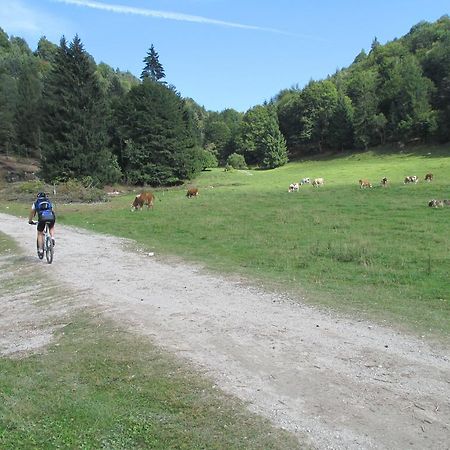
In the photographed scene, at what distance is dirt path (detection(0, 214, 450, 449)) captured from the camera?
201 inches

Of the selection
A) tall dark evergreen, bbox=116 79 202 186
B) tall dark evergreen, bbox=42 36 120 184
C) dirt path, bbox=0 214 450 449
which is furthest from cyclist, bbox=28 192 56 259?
tall dark evergreen, bbox=116 79 202 186

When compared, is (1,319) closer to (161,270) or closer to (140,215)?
(161,270)

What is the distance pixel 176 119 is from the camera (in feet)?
221

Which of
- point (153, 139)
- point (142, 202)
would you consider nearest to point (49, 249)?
point (142, 202)

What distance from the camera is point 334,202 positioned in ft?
109

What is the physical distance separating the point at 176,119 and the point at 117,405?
6438 cm

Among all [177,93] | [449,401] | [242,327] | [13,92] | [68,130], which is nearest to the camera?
[449,401]

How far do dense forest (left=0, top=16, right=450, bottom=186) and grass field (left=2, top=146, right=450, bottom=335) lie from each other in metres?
22.1

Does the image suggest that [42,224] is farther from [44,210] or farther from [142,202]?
[142,202]

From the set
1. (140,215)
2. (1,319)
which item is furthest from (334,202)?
(1,319)

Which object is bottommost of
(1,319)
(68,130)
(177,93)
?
(1,319)

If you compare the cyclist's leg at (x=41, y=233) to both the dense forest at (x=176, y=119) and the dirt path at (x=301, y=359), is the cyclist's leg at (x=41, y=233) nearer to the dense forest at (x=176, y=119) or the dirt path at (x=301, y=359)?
the dirt path at (x=301, y=359)

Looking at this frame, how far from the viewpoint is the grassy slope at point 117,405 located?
500 centimetres

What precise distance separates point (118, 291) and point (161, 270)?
282 centimetres
